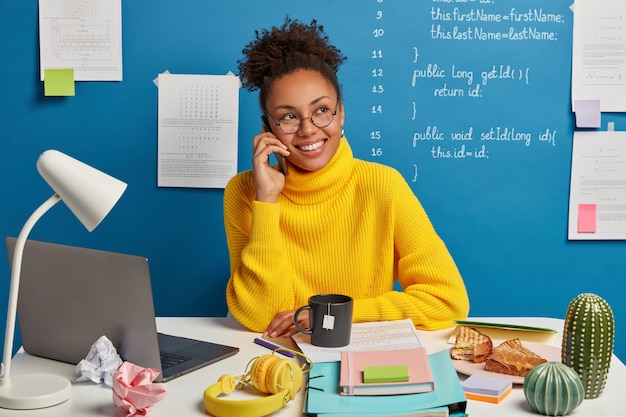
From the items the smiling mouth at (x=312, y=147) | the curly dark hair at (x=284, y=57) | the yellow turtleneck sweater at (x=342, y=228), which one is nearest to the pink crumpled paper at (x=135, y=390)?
the yellow turtleneck sweater at (x=342, y=228)

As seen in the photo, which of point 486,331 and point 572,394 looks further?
point 486,331

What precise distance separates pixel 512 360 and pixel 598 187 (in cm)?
156

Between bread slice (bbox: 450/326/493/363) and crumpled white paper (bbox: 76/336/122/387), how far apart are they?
62cm

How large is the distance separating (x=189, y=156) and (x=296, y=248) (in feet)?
2.88

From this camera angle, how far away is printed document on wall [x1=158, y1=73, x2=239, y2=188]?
2.70 m

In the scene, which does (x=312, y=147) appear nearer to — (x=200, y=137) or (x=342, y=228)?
(x=342, y=228)

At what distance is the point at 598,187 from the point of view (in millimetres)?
2756

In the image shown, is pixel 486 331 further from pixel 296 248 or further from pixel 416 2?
pixel 416 2

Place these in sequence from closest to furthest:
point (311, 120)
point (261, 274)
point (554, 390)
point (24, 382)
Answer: point (554, 390) → point (24, 382) → point (261, 274) → point (311, 120)

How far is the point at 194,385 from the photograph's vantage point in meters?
1.35

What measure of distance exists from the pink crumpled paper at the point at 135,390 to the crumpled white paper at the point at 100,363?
10 centimetres

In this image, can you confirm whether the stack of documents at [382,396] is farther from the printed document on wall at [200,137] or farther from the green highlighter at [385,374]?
the printed document on wall at [200,137]

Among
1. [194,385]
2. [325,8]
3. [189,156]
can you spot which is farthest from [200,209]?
[194,385]

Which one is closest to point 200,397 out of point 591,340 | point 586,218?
point 591,340
